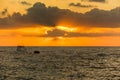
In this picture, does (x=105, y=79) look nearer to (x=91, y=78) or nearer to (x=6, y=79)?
(x=91, y=78)

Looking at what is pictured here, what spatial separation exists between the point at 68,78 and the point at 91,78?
5.77 metres

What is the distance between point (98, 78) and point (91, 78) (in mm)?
1912

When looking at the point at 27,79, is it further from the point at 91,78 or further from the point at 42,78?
the point at 91,78

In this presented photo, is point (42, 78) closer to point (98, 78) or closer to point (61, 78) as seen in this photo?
point (61, 78)

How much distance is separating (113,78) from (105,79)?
2.88 m

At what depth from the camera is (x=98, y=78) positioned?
8638 centimetres

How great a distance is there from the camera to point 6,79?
81.5 metres

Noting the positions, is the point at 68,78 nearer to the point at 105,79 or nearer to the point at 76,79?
the point at 76,79

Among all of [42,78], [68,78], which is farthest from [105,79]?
[42,78]

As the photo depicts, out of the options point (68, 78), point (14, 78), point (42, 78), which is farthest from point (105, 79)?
point (14, 78)

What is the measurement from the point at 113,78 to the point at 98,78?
12.3 feet

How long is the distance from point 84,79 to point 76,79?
2080mm

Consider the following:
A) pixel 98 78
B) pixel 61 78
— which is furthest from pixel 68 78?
pixel 98 78

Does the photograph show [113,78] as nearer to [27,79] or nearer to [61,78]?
[61,78]
